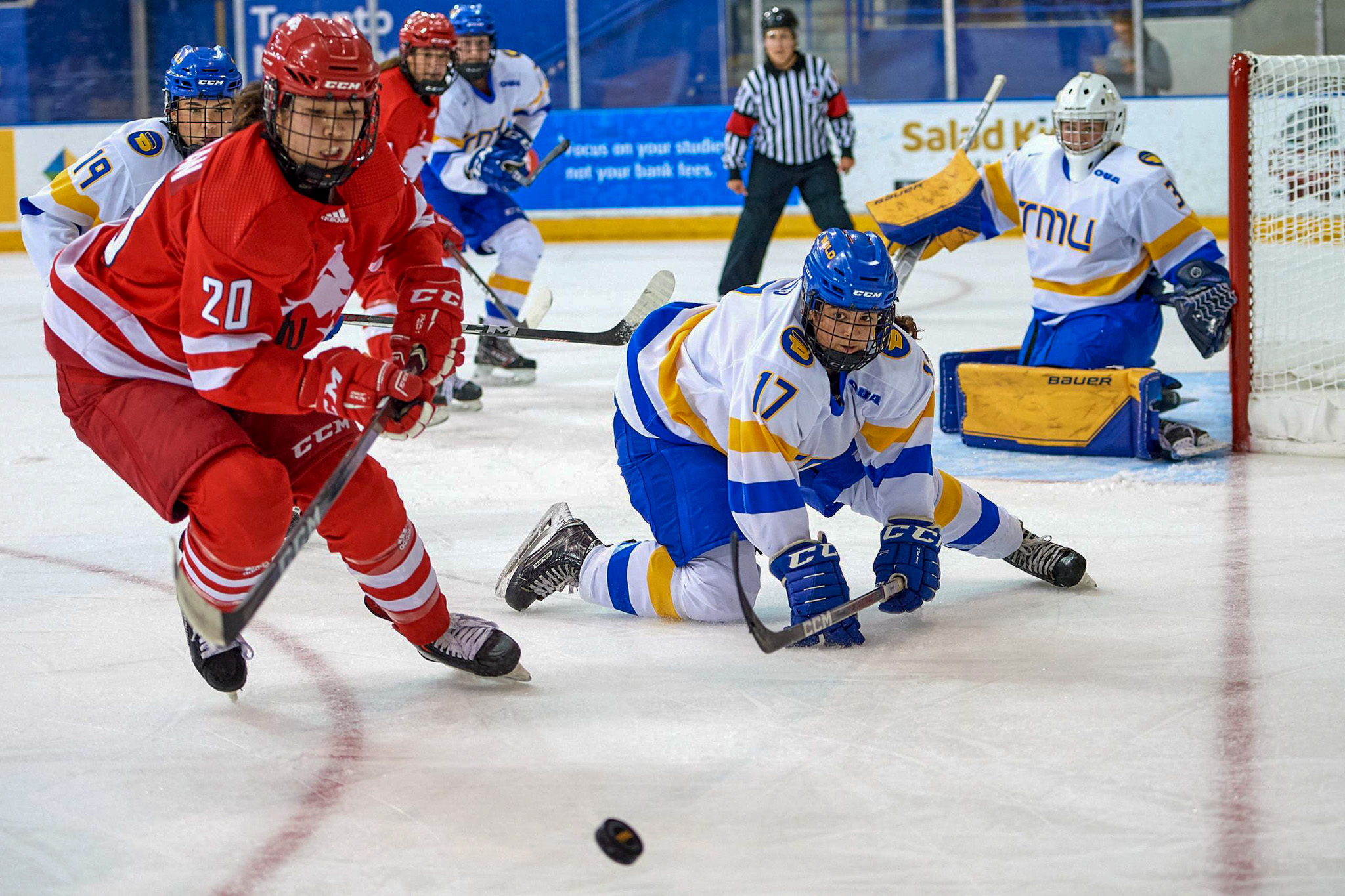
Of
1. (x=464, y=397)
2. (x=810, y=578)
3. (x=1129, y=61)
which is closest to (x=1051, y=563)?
(x=810, y=578)

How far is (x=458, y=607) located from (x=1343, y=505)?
6.75ft

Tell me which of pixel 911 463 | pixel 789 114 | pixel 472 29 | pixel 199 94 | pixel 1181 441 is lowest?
pixel 1181 441

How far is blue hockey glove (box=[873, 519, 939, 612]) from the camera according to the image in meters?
2.41

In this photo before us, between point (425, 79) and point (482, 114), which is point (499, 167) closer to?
point (482, 114)

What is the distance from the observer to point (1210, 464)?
3803 millimetres

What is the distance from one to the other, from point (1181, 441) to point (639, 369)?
185cm

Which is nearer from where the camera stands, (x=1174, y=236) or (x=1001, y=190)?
(x=1174, y=236)

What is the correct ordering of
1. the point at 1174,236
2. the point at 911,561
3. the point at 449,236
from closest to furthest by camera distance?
the point at 911,561
the point at 1174,236
the point at 449,236

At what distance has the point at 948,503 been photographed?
260 centimetres

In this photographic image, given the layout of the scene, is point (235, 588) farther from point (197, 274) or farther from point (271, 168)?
point (271, 168)

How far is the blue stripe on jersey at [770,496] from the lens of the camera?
2.32m

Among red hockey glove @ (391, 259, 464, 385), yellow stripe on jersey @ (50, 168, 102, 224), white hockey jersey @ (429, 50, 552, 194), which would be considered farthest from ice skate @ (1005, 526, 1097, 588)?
white hockey jersey @ (429, 50, 552, 194)

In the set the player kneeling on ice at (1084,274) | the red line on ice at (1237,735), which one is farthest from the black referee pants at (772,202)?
the red line on ice at (1237,735)

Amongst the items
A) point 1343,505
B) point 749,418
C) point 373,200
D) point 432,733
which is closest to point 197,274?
point 373,200
